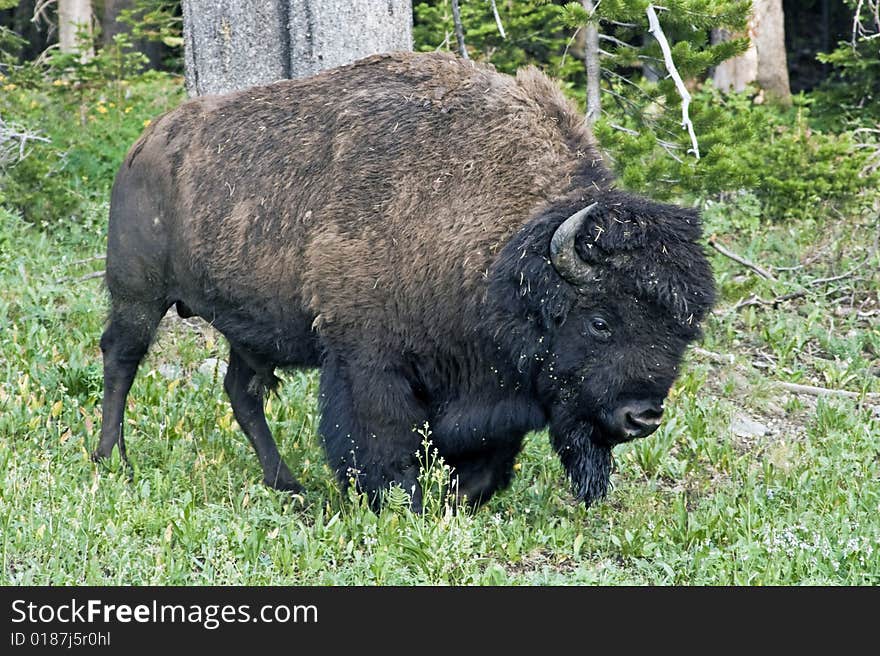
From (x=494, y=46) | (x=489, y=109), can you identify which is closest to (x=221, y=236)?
(x=489, y=109)

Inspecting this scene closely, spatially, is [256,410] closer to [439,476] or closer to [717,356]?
[439,476]

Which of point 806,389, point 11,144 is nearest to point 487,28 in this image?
point 11,144

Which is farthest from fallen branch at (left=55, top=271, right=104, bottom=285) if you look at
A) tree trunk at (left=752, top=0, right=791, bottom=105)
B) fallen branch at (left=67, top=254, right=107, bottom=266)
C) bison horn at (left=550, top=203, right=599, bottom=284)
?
tree trunk at (left=752, top=0, right=791, bottom=105)

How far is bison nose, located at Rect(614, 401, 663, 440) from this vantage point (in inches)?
201

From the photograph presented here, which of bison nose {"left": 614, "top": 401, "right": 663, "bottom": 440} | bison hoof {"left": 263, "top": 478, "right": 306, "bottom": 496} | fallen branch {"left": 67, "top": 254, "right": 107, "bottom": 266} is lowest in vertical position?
fallen branch {"left": 67, "top": 254, "right": 107, "bottom": 266}

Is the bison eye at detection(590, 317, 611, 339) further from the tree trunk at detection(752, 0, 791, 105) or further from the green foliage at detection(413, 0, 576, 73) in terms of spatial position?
the tree trunk at detection(752, 0, 791, 105)

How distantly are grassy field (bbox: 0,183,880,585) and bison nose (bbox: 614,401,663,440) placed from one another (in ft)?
1.83

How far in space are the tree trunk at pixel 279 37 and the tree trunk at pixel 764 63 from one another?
9639mm

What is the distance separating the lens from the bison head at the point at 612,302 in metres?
5.13

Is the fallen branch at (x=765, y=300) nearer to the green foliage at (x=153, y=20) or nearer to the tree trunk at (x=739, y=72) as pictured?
the green foliage at (x=153, y=20)

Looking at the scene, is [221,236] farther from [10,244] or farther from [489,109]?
[10,244]

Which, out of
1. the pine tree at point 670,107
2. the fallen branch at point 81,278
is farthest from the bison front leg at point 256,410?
the fallen branch at point 81,278

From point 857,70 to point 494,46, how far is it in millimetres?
4265

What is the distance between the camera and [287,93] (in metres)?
6.34
